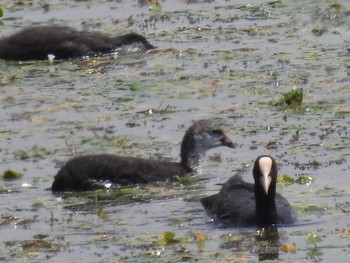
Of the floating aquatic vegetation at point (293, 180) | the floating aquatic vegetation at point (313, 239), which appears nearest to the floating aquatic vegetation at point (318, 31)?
the floating aquatic vegetation at point (293, 180)

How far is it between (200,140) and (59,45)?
210 inches

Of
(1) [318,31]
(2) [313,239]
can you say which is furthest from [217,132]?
(1) [318,31]

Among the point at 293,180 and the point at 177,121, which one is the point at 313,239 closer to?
the point at 293,180

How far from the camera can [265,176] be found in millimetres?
13312

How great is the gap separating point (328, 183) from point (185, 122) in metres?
3.19

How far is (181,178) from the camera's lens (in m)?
15.5

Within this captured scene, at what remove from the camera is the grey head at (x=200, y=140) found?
1584cm

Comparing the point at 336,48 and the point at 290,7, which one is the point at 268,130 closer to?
the point at 336,48

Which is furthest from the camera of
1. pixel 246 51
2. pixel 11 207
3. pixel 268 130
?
pixel 246 51

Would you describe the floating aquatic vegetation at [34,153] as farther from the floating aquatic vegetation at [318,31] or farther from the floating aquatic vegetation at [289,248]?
the floating aquatic vegetation at [318,31]

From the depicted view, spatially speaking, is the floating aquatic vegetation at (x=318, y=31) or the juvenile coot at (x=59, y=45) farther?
the floating aquatic vegetation at (x=318, y=31)

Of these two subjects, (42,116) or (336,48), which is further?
(336,48)

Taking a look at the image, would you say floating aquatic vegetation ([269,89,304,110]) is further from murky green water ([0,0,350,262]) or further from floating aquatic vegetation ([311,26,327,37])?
floating aquatic vegetation ([311,26,327,37])

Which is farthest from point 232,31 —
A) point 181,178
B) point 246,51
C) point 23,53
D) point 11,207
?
point 11,207
